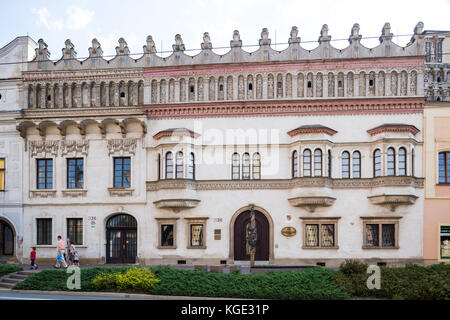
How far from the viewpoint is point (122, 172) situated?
28531 mm

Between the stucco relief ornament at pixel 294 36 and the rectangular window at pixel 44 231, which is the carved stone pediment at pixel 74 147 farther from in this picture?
the stucco relief ornament at pixel 294 36

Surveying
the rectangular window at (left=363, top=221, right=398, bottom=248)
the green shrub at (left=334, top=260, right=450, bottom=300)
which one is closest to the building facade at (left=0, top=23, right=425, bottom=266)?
the rectangular window at (left=363, top=221, right=398, bottom=248)

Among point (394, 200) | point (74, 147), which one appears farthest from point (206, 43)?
point (394, 200)

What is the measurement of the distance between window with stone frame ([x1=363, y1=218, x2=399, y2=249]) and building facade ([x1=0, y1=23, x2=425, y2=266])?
0.06 metres

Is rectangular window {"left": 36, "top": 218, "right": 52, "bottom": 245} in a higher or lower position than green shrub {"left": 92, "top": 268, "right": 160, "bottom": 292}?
higher

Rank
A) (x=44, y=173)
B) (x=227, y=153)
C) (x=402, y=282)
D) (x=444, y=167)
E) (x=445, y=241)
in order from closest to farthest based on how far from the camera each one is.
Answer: (x=402, y=282)
(x=445, y=241)
(x=444, y=167)
(x=227, y=153)
(x=44, y=173)

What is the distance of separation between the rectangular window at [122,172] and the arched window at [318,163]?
11.7 m

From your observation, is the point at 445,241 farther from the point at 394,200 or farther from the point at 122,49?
the point at 122,49

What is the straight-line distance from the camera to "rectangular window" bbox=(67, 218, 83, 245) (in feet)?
93.8

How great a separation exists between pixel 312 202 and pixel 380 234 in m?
4.50

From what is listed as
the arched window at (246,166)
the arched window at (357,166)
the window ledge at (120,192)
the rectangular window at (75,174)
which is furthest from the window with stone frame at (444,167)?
the rectangular window at (75,174)

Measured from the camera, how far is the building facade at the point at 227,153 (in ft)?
86.8

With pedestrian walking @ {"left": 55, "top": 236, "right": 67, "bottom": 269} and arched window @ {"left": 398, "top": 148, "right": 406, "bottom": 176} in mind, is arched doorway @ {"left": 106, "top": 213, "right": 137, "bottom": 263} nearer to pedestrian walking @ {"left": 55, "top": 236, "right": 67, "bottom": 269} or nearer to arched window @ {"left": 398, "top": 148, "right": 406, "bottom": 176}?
pedestrian walking @ {"left": 55, "top": 236, "right": 67, "bottom": 269}
